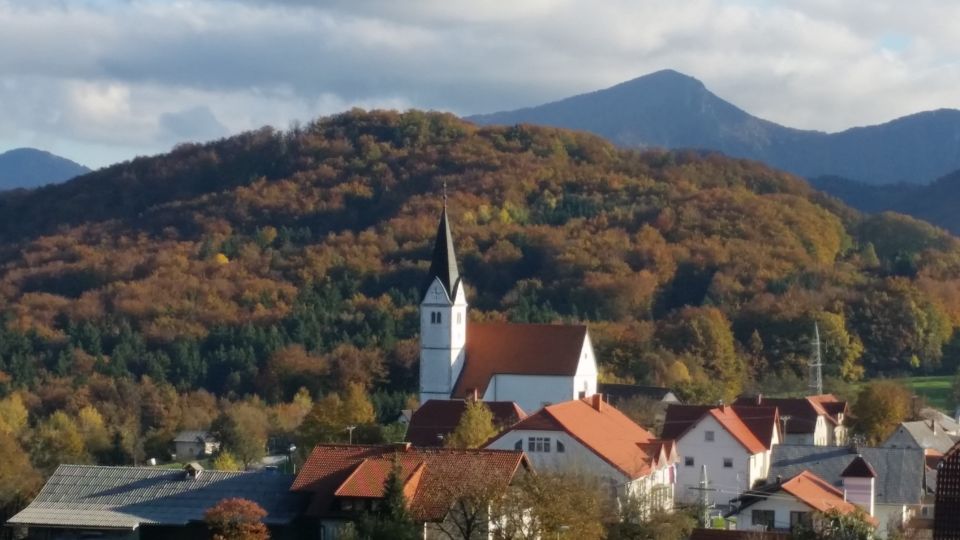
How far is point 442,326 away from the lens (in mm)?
61625

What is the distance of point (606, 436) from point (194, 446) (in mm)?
18539

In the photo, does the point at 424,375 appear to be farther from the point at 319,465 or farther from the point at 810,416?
the point at 319,465

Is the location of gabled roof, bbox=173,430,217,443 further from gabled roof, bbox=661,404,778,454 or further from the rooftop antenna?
the rooftop antenna

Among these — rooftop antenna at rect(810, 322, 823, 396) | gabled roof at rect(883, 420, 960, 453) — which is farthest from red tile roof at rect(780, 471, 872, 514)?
rooftop antenna at rect(810, 322, 823, 396)

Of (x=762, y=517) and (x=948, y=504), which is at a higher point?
(x=948, y=504)

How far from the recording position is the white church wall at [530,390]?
192 feet

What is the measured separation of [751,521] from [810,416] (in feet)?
47.4

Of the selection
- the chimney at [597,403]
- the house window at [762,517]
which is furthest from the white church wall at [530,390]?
the house window at [762,517]

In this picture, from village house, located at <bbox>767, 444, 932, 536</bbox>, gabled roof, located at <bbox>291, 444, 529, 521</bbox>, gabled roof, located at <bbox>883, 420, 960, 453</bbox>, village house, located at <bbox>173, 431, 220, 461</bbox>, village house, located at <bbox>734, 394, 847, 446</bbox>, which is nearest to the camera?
gabled roof, located at <bbox>291, 444, 529, 521</bbox>

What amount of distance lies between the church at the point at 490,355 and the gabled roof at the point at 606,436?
11.6 meters

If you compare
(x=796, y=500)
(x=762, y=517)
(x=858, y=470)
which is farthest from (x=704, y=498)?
(x=858, y=470)

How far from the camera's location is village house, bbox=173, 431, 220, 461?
183 feet

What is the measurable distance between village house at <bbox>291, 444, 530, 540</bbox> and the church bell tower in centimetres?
2311

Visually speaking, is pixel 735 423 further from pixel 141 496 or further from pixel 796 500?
pixel 141 496
